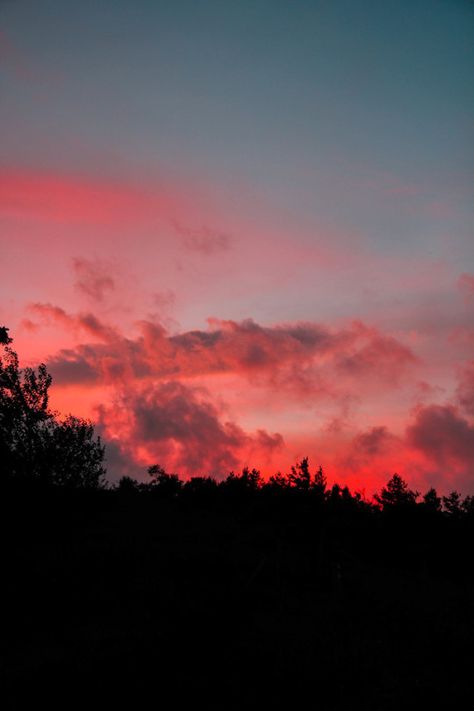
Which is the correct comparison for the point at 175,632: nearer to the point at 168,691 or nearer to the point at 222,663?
the point at 222,663

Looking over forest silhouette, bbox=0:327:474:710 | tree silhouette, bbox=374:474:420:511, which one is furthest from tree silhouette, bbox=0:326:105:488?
tree silhouette, bbox=374:474:420:511

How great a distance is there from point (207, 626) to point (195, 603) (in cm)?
383

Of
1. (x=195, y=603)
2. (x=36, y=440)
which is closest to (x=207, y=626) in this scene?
(x=195, y=603)

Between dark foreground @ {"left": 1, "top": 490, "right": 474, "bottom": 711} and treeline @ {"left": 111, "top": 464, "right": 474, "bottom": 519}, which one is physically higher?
treeline @ {"left": 111, "top": 464, "right": 474, "bottom": 519}

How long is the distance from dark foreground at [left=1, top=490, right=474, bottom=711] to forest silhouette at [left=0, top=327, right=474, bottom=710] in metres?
0.07

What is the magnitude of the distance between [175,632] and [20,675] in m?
4.89

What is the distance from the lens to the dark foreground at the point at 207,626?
12625mm

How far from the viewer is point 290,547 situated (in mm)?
40969

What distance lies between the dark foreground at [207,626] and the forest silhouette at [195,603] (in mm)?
72

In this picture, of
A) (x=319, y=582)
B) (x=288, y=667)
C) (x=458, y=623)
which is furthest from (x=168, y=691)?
(x=319, y=582)

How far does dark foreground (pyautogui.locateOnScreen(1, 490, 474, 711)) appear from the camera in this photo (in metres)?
12.6

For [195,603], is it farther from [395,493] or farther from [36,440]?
[395,493]

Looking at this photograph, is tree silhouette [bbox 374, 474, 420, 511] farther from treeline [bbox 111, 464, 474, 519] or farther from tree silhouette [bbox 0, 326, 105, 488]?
tree silhouette [bbox 0, 326, 105, 488]

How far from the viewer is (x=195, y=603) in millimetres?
20297
